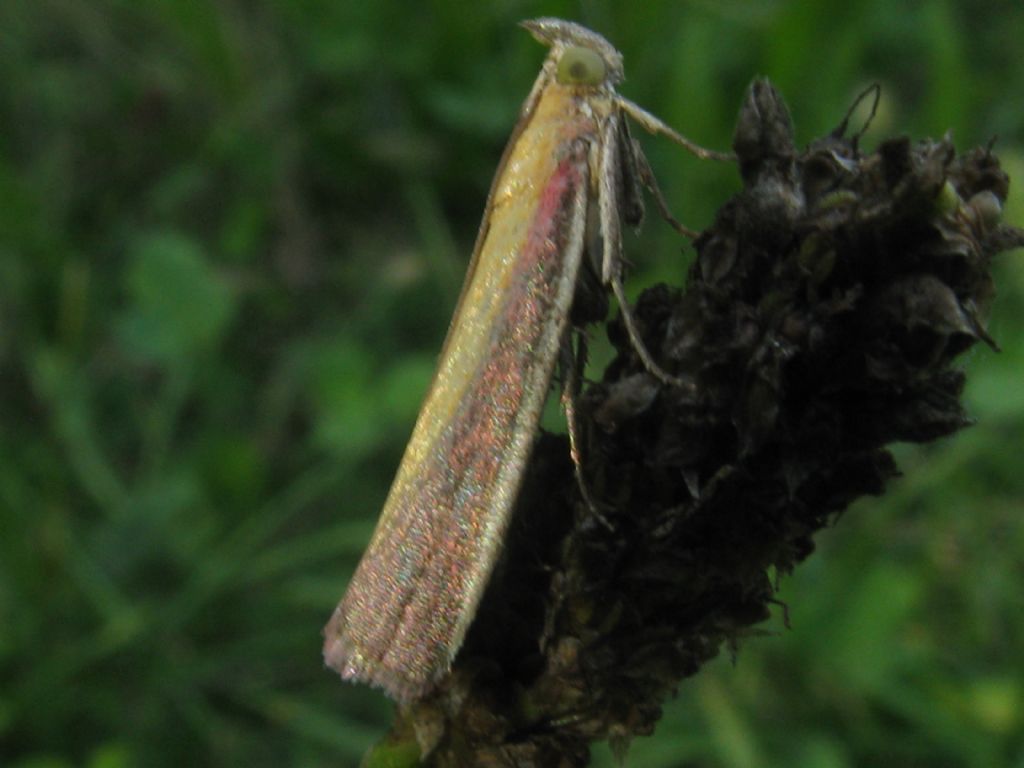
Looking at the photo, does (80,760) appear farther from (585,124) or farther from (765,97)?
(765,97)

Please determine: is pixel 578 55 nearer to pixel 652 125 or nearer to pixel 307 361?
pixel 652 125

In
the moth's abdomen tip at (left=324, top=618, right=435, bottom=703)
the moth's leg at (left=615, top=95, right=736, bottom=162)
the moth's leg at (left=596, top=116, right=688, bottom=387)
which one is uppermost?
the moth's leg at (left=615, top=95, right=736, bottom=162)

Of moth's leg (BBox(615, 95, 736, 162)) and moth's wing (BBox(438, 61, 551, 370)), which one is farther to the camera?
moth's leg (BBox(615, 95, 736, 162))

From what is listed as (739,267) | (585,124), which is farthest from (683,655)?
(585,124)

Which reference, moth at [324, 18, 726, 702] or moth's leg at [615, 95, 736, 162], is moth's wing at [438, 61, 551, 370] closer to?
moth at [324, 18, 726, 702]

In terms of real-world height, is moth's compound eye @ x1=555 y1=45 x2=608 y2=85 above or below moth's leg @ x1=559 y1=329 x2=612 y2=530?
above

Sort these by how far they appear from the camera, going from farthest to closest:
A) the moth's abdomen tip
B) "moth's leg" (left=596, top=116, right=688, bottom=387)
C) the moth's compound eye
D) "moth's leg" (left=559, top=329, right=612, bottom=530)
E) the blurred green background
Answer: the blurred green background, the moth's compound eye, "moth's leg" (left=596, top=116, right=688, bottom=387), "moth's leg" (left=559, top=329, right=612, bottom=530), the moth's abdomen tip

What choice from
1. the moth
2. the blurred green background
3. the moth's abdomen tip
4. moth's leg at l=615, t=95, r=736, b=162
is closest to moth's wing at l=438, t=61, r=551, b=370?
the moth

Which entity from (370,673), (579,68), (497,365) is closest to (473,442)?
(497,365)

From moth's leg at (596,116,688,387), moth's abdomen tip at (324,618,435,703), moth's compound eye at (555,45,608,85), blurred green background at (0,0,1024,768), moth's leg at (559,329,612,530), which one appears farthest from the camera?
blurred green background at (0,0,1024,768)
